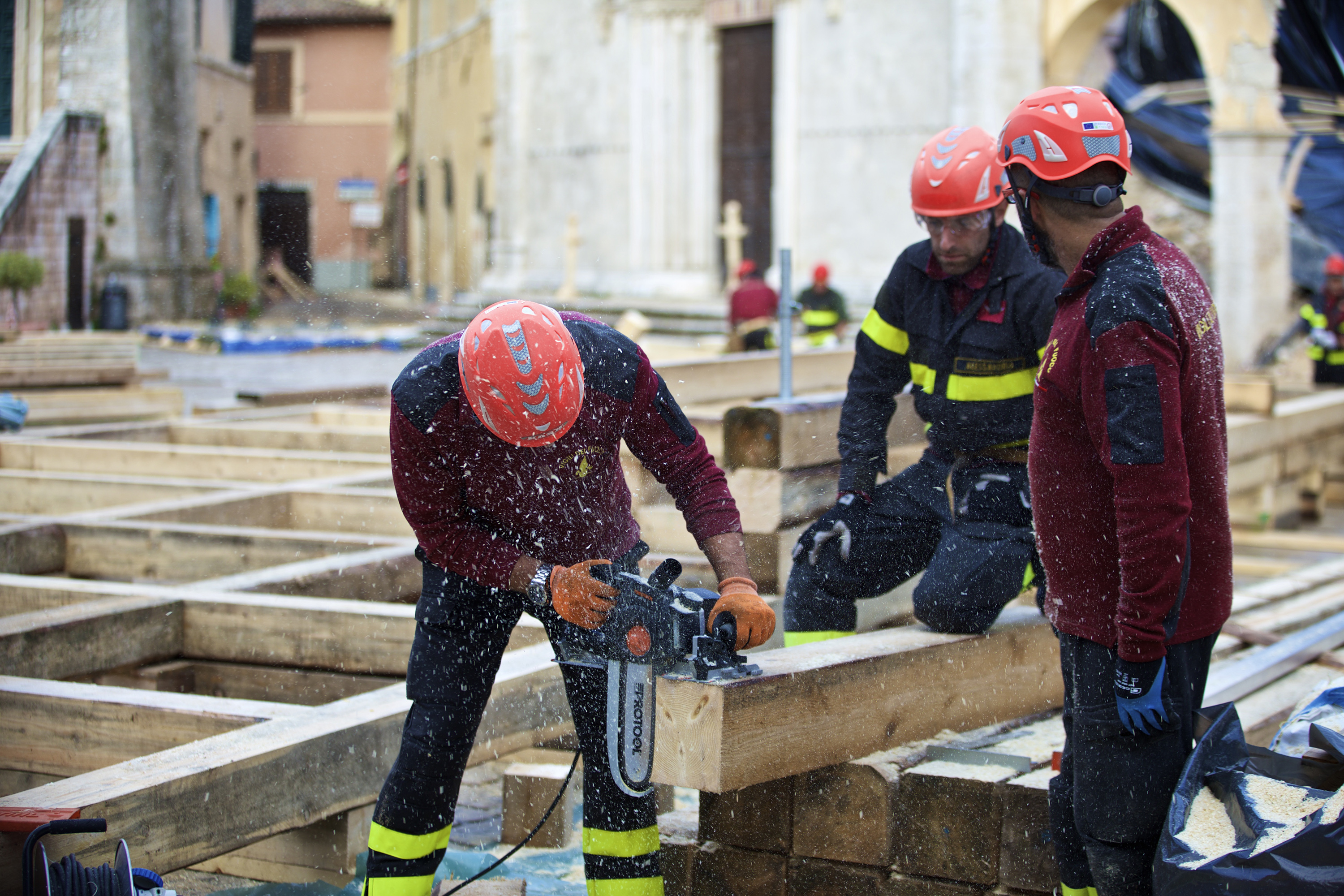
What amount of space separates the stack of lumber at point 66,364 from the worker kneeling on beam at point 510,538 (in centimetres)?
899

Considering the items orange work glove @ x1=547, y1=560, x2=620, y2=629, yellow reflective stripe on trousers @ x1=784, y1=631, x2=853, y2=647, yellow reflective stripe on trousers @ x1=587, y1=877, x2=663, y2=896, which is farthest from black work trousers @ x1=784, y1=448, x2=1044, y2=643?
orange work glove @ x1=547, y1=560, x2=620, y2=629

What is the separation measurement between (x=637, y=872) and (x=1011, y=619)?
1.44 meters

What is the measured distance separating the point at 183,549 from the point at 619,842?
3292 mm

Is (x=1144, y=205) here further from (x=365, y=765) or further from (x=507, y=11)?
(x=365, y=765)

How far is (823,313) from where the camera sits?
1246 centimetres

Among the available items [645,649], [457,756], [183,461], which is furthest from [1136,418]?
[183,461]

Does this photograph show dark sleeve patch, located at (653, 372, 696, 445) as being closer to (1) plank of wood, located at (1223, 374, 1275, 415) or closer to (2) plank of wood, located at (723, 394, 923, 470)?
(2) plank of wood, located at (723, 394, 923, 470)

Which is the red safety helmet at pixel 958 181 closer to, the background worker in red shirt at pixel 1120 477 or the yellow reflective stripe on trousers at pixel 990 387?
the yellow reflective stripe on trousers at pixel 990 387

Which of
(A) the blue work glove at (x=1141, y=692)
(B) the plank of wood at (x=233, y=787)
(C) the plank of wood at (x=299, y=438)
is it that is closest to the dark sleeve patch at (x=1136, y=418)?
(A) the blue work glove at (x=1141, y=692)

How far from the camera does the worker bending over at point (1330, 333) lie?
11453 millimetres

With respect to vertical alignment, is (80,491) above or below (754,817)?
above

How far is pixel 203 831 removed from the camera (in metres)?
3.16

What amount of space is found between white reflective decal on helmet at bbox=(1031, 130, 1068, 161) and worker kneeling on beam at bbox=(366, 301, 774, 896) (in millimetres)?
1027

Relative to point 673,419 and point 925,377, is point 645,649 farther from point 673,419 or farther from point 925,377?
point 925,377
